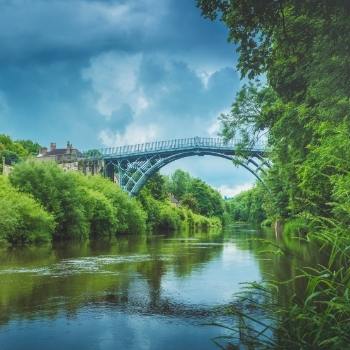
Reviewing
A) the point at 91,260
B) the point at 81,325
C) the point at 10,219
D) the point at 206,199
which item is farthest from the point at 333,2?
the point at 206,199

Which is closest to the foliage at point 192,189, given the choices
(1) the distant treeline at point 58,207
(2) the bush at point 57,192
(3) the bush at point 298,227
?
(1) the distant treeline at point 58,207

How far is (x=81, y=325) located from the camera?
912cm

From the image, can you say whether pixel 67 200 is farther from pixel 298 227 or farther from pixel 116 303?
pixel 298 227

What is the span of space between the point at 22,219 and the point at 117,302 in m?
21.4

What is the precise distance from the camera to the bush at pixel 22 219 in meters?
29.5

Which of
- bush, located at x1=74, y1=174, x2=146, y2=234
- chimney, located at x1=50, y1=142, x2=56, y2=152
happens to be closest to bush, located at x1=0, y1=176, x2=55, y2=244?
bush, located at x1=74, y1=174, x2=146, y2=234

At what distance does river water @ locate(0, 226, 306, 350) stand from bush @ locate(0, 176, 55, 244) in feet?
32.7

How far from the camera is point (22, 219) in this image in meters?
31.2

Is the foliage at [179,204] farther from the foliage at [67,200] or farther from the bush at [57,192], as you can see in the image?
the bush at [57,192]

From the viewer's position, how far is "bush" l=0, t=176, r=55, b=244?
29487 millimetres

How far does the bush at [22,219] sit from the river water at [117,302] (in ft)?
32.7

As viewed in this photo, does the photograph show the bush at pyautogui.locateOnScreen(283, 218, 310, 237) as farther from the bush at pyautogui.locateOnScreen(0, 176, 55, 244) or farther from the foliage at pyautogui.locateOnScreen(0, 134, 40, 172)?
the foliage at pyautogui.locateOnScreen(0, 134, 40, 172)

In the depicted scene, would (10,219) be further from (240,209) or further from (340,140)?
(240,209)

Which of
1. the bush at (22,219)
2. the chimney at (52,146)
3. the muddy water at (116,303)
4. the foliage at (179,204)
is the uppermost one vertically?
the chimney at (52,146)
